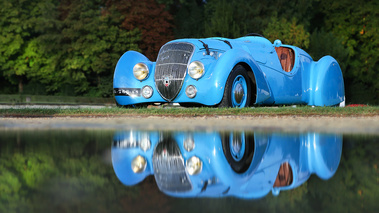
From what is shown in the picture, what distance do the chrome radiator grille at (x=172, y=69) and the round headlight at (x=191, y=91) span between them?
230mm

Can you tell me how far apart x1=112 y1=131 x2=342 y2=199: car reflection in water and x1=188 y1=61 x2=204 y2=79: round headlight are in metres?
4.65

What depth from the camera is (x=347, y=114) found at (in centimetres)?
995

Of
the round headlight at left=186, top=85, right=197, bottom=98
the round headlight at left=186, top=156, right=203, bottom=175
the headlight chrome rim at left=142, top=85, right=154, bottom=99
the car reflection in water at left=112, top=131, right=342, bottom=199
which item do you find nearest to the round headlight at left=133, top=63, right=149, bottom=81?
the headlight chrome rim at left=142, top=85, right=154, bottom=99

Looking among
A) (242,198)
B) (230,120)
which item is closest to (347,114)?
(230,120)

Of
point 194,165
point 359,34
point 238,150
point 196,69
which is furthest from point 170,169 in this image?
point 359,34

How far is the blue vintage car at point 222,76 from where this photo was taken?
11.0 meters

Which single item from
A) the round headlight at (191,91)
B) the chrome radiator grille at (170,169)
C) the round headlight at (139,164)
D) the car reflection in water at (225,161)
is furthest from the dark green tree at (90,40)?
the round headlight at (139,164)

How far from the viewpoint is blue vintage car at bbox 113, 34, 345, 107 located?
11047 mm

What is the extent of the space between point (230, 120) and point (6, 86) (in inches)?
1230

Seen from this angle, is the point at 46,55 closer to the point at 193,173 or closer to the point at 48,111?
the point at 48,111

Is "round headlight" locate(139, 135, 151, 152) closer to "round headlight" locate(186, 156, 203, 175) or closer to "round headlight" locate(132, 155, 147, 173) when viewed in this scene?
"round headlight" locate(132, 155, 147, 173)

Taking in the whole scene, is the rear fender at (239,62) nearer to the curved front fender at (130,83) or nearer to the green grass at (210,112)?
the green grass at (210,112)

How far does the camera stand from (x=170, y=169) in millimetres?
3828

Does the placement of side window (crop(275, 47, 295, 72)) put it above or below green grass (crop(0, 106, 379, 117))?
above
